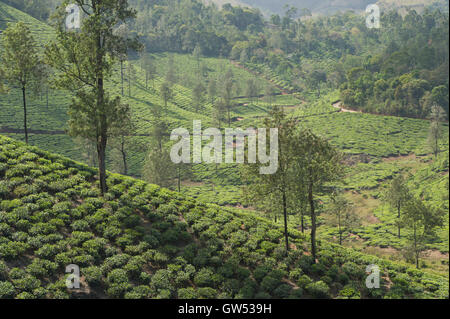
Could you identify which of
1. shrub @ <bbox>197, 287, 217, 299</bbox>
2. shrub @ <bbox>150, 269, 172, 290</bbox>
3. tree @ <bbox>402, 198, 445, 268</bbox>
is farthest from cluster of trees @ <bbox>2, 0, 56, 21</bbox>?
shrub @ <bbox>197, 287, 217, 299</bbox>

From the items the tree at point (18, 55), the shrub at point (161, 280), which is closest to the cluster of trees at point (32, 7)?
the tree at point (18, 55)

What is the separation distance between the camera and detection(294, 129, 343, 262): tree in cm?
2869

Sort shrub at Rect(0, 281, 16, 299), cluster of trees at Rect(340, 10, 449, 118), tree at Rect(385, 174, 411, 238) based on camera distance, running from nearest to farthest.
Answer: shrub at Rect(0, 281, 16, 299) → tree at Rect(385, 174, 411, 238) → cluster of trees at Rect(340, 10, 449, 118)

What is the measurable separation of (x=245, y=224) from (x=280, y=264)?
6948 mm

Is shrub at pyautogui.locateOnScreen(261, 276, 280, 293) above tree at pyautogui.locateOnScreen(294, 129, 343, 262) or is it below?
below

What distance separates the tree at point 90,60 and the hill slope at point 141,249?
16.6 ft

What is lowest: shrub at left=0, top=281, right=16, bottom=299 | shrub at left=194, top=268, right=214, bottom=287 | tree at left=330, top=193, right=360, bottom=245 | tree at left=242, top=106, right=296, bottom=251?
tree at left=330, top=193, right=360, bottom=245

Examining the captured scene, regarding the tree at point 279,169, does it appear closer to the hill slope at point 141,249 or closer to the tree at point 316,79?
the hill slope at point 141,249

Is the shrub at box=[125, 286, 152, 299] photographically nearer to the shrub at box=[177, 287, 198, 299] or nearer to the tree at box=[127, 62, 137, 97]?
the shrub at box=[177, 287, 198, 299]

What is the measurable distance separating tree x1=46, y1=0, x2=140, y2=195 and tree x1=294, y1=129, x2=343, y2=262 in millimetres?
16734
